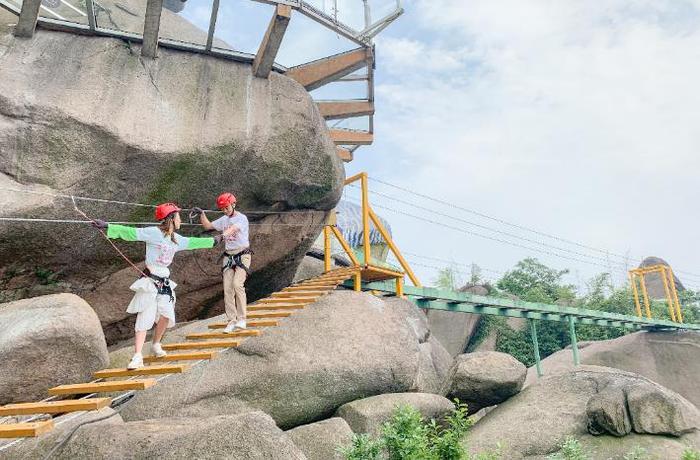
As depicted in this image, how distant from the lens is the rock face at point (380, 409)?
24.9 ft

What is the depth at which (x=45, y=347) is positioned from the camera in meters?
6.18

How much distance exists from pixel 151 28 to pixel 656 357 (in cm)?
2036

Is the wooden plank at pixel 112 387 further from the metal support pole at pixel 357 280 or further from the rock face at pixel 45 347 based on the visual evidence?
the metal support pole at pixel 357 280

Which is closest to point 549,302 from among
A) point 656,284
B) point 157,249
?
point 656,284

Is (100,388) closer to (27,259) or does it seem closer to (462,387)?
(27,259)

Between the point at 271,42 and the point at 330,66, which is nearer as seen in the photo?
the point at 271,42

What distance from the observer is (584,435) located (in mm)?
8828

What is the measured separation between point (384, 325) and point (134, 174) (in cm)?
472

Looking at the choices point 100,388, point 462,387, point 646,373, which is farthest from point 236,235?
point 646,373

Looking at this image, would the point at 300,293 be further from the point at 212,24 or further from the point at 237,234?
the point at 212,24

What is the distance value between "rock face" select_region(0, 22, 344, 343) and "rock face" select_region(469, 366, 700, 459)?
17.6ft

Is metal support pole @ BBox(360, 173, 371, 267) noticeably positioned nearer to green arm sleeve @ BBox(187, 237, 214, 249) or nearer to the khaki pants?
the khaki pants

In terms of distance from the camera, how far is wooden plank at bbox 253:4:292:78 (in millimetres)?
8172

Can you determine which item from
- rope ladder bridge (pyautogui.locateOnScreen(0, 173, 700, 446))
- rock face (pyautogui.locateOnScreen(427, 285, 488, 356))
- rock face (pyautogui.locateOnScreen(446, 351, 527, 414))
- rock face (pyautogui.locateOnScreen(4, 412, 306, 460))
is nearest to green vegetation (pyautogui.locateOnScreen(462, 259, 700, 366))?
rock face (pyautogui.locateOnScreen(427, 285, 488, 356))
